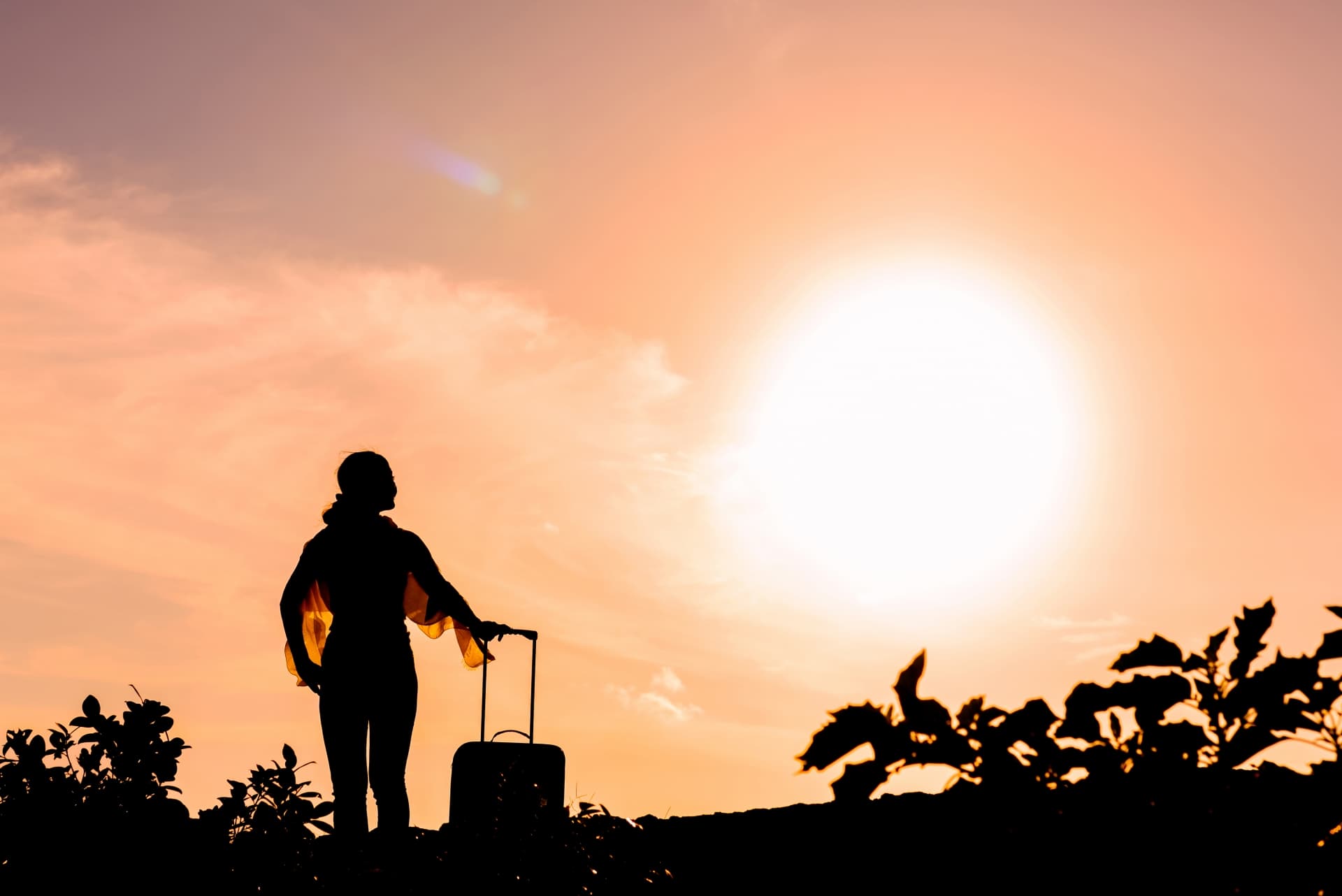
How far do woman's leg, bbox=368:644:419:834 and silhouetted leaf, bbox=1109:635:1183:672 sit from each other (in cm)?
566

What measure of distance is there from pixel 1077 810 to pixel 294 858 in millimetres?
3107

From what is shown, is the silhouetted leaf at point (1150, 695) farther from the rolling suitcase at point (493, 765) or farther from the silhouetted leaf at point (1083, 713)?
the rolling suitcase at point (493, 765)

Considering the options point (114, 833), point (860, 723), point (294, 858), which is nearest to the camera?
point (860, 723)

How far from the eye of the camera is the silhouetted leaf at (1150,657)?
1.82m

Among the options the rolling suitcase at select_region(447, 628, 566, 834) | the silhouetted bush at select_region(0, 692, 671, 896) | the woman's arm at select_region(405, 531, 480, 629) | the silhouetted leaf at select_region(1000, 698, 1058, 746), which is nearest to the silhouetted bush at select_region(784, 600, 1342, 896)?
the silhouetted leaf at select_region(1000, 698, 1058, 746)

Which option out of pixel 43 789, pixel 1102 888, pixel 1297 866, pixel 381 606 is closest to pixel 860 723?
pixel 1102 888

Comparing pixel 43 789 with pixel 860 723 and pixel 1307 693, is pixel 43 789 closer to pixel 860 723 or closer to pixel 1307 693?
pixel 860 723

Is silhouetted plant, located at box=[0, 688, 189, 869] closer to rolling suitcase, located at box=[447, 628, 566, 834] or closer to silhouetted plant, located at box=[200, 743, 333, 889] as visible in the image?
silhouetted plant, located at box=[200, 743, 333, 889]

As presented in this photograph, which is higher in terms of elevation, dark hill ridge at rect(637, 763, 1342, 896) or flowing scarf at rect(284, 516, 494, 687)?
flowing scarf at rect(284, 516, 494, 687)

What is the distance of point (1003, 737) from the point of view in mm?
1729

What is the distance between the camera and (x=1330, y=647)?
1.86 metres

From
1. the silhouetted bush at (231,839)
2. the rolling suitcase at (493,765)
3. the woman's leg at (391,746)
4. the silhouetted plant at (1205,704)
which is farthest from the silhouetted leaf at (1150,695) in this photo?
the woman's leg at (391,746)

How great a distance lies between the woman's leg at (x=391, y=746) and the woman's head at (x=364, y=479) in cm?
88

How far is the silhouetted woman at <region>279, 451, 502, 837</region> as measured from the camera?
694 cm
